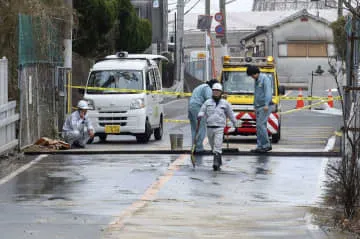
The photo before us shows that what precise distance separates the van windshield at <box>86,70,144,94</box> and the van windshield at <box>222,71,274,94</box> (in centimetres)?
233

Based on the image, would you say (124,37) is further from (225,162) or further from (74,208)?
(74,208)

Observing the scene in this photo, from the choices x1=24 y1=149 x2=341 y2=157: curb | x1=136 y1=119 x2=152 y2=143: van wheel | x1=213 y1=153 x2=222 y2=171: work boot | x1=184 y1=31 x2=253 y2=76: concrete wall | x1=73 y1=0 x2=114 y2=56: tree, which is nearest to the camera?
x1=213 y1=153 x2=222 y2=171: work boot

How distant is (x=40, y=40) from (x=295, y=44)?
52.7 meters

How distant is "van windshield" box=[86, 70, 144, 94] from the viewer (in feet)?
78.6

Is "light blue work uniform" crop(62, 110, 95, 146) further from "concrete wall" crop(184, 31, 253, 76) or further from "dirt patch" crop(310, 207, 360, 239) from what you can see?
"concrete wall" crop(184, 31, 253, 76)

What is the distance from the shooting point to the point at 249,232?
34.9 feet

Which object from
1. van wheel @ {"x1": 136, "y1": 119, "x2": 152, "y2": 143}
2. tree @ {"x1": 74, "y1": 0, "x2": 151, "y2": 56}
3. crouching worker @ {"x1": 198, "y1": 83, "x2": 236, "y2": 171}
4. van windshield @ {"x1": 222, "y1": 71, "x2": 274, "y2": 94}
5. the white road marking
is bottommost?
the white road marking

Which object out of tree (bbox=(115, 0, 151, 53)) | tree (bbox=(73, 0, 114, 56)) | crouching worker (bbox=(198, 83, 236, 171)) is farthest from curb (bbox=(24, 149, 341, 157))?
tree (bbox=(115, 0, 151, 53))

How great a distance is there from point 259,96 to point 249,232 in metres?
9.61

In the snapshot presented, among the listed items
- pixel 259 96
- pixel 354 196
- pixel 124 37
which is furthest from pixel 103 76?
pixel 124 37

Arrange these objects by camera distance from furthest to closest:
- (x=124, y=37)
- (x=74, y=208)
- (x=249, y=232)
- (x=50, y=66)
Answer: (x=124, y=37) → (x=50, y=66) → (x=74, y=208) → (x=249, y=232)

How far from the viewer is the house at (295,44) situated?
71375mm

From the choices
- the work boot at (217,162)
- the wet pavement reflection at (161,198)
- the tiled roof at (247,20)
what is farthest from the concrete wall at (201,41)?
the work boot at (217,162)

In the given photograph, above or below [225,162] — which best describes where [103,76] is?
above
